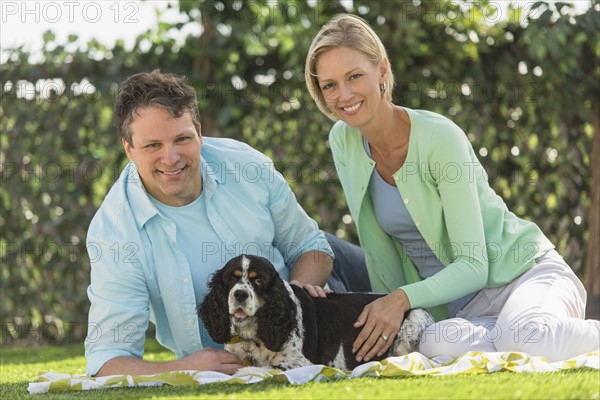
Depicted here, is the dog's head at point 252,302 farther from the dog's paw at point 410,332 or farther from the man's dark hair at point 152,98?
the man's dark hair at point 152,98

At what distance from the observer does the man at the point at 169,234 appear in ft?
12.7

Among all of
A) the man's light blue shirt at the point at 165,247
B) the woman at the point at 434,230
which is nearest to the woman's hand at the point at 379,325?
the woman at the point at 434,230

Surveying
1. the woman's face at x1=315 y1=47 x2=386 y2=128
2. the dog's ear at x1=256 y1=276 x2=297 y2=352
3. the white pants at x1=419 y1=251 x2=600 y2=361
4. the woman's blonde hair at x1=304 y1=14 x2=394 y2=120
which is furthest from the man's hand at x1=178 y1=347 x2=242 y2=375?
the woman's blonde hair at x1=304 y1=14 x2=394 y2=120

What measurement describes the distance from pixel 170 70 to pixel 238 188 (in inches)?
110

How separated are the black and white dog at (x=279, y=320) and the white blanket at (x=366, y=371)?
197 mm

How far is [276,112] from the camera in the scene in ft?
23.2

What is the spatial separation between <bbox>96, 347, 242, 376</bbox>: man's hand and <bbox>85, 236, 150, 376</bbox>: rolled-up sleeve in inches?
2.1

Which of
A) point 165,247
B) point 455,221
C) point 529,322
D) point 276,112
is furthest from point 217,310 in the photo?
point 276,112

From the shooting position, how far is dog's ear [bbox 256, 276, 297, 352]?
369 cm

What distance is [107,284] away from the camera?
397cm

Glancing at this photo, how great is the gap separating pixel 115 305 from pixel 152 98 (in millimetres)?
888

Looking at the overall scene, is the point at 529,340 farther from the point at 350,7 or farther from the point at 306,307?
the point at 350,7

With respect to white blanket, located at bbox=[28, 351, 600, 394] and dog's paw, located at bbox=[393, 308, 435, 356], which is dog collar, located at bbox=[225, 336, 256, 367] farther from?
dog's paw, located at bbox=[393, 308, 435, 356]

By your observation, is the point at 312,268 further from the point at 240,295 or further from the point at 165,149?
the point at 165,149
